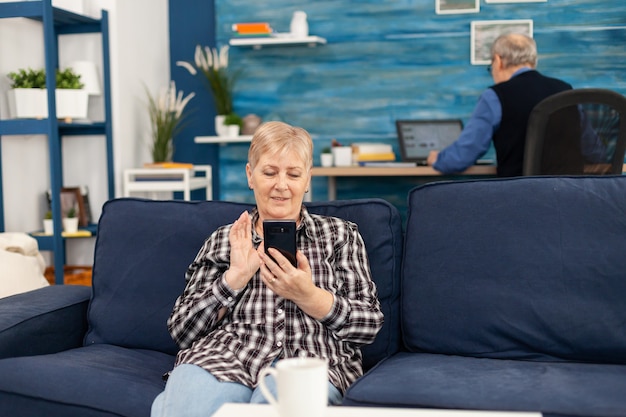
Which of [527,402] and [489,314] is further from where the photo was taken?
[489,314]

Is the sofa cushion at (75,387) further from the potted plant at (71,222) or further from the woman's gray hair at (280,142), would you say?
the potted plant at (71,222)

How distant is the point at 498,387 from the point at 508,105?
7.16 ft

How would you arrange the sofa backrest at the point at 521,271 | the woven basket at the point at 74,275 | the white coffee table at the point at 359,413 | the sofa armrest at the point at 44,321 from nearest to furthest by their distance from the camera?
the white coffee table at the point at 359,413, the sofa backrest at the point at 521,271, the sofa armrest at the point at 44,321, the woven basket at the point at 74,275

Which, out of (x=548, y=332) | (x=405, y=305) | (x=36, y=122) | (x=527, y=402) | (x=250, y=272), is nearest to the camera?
(x=527, y=402)

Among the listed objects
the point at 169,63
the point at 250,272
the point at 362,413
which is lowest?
the point at 362,413

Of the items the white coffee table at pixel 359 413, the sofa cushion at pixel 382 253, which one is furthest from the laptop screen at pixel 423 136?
the white coffee table at pixel 359 413

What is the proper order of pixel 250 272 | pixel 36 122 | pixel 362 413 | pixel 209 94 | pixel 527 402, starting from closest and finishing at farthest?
pixel 362 413 < pixel 527 402 < pixel 250 272 < pixel 36 122 < pixel 209 94

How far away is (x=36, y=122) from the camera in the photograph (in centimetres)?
→ 383

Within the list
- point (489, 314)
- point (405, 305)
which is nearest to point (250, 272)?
point (405, 305)

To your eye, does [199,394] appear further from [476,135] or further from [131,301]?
[476,135]

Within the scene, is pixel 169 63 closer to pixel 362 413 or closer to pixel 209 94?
pixel 209 94

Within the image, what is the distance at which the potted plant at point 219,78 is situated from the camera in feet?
15.8

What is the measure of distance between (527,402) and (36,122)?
9.53 feet

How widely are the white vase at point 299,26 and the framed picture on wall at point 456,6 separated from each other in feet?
2.47
